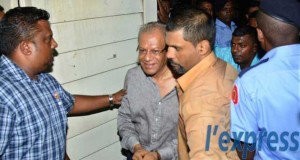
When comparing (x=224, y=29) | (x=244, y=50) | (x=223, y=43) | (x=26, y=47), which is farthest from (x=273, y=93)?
(x=224, y=29)

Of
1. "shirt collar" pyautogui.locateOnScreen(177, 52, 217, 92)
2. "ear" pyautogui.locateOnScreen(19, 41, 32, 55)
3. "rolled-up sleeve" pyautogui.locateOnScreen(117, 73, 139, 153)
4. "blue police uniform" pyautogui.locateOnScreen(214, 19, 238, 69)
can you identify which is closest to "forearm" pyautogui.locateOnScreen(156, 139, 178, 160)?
"rolled-up sleeve" pyautogui.locateOnScreen(117, 73, 139, 153)

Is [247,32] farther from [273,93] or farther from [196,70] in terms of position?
[273,93]

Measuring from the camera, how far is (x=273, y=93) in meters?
1.75

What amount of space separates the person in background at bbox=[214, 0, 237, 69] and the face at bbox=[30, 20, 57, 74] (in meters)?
2.52

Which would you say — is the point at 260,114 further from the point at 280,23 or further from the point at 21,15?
the point at 21,15

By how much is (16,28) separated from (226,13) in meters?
3.80

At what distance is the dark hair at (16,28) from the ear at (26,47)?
0.02m

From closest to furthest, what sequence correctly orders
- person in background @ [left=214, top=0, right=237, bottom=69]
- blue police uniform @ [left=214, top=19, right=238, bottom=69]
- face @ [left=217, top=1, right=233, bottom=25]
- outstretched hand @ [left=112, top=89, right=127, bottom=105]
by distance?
outstretched hand @ [left=112, top=89, right=127, bottom=105] → blue police uniform @ [left=214, top=19, right=238, bottom=69] → person in background @ [left=214, top=0, right=237, bottom=69] → face @ [left=217, top=1, right=233, bottom=25]

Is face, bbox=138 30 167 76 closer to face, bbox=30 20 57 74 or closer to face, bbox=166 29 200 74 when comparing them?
face, bbox=166 29 200 74

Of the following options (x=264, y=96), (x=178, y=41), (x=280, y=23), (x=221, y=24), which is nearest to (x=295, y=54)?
(x=280, y=23)

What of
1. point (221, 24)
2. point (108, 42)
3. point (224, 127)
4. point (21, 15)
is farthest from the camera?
point (221, 24)

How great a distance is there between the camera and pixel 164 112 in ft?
8.78

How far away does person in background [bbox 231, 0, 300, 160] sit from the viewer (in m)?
1.75

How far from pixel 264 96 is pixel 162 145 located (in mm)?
1187
